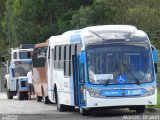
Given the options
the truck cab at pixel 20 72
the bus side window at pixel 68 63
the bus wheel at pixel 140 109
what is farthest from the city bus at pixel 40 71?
the bus wheel at pixel 140 109

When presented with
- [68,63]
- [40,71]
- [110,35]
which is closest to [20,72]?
[40,71]

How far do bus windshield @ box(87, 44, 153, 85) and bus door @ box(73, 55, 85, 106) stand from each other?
68cm

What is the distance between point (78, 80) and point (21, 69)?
18.7 meters

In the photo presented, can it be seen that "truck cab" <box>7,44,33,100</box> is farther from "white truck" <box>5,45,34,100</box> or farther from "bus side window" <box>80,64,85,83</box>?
"bus side window" <box>80,64,85,83</box>

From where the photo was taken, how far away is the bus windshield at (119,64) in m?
21.3

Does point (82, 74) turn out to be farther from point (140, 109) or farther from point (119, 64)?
point (140, 109)

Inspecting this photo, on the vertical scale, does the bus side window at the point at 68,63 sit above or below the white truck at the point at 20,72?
above

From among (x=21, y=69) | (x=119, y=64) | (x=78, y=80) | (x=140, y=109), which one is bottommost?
(x=21, y=69)

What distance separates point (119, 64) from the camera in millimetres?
21516

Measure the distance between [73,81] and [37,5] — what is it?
39.8 metres

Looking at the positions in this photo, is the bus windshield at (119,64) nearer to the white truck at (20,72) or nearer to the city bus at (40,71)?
the city bus at (40,71)

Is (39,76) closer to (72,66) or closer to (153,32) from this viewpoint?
(72,66)

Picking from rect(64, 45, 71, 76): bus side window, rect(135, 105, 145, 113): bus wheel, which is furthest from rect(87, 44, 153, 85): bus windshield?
rect(64, 45, 71, 76): bus side window

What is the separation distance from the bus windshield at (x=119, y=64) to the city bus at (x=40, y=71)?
1050 cm
